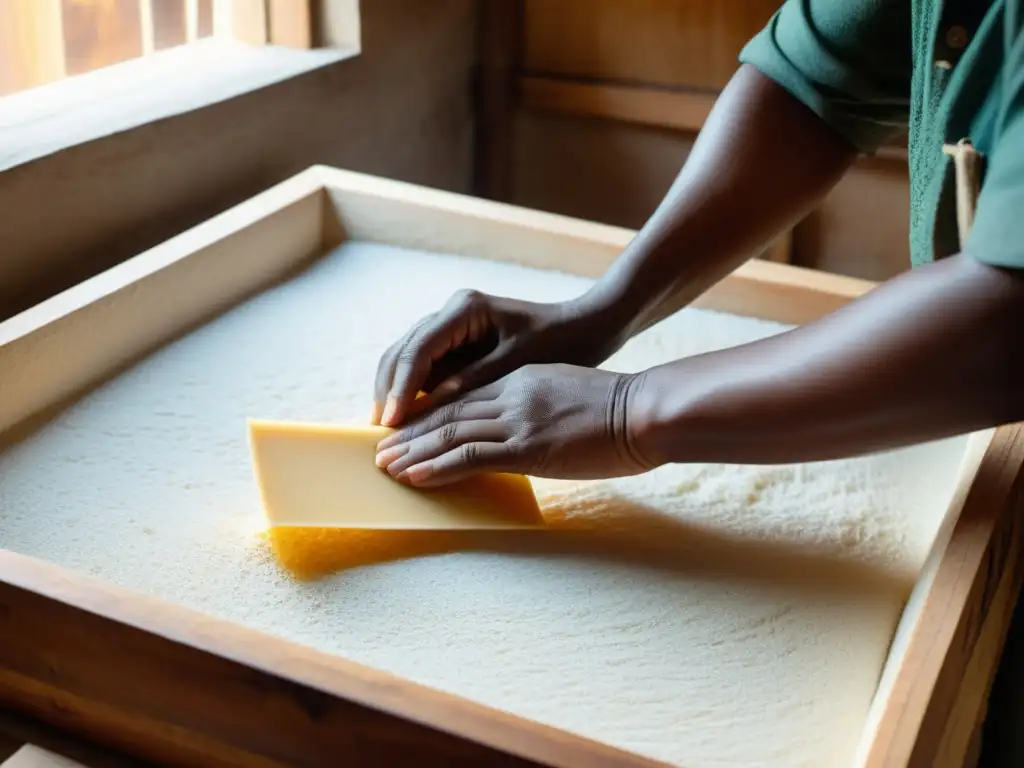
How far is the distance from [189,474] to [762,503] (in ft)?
1.27

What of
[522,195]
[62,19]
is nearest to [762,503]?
[62,19]

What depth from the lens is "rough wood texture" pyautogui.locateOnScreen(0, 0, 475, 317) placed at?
90 cm

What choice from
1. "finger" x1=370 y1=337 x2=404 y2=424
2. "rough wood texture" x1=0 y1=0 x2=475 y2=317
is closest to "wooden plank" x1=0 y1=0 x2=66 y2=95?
"rough wood texture" x1=0 y1=0 x2=475 y2=317

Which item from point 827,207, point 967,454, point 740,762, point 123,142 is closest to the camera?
point 740,762

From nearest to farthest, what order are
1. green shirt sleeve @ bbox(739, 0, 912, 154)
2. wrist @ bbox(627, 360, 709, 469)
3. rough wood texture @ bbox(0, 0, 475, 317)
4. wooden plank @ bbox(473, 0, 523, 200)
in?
1. wrist @ bbox(627, 360, 709, 469)
2. green shirt sleeve @ bbox(739, 0, 912, 154)
3. rough wood texture @ bbox(0, 0, 475, 317)
4. wooden plank @ bbox(473, 0, 523, 200)

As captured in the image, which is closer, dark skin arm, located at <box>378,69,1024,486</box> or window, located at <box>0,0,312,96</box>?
dark skin arm, located at <box>378,69,1024,486</box>

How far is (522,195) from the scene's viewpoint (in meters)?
1.76

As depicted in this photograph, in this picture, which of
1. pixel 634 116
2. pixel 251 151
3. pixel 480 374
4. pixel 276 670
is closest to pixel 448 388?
pixel 480 374

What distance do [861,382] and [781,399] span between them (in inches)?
1.7

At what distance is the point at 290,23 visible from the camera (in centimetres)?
129

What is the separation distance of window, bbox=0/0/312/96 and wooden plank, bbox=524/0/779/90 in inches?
18.1

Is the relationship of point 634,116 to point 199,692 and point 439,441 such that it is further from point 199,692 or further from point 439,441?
point 199,692

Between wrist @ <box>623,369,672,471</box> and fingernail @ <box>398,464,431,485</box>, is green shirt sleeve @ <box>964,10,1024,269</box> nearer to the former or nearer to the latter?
wrist @ <box>623,369,672,471</box>

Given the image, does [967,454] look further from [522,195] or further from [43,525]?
[522,195]
